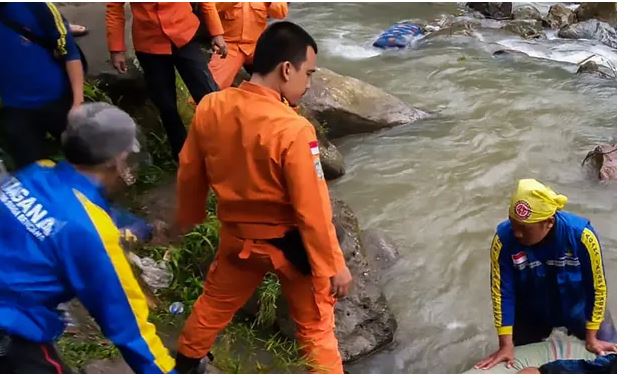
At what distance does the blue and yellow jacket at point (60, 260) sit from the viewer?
6.88ft

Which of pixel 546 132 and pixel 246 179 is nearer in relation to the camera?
pixel 246 179

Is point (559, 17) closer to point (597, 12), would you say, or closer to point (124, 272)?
point (597, 12)

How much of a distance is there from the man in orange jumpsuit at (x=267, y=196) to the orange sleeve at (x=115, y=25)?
5.73 ft

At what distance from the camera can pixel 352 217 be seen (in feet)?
16.2

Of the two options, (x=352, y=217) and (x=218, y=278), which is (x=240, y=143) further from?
(x=352, y=217)

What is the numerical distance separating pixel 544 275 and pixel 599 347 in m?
0.42

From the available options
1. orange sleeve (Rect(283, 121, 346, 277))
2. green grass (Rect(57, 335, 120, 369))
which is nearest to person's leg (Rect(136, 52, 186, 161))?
green grass (Rect(57, 335, 120, 369))

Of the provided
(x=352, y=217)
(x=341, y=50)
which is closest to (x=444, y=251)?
(x=352, y=217)

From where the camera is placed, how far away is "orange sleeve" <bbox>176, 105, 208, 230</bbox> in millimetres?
3000

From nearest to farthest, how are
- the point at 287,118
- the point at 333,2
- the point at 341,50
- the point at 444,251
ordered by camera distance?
the point at 287,118 → the point at 444,251 → the point at 341,50 → the point at 333,2

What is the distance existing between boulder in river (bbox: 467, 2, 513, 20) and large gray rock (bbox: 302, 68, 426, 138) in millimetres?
6458

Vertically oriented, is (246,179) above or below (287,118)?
below

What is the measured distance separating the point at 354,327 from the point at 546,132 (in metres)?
4.44

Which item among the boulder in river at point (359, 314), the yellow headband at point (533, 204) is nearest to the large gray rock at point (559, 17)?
the boulder in river at point (359, 314)
